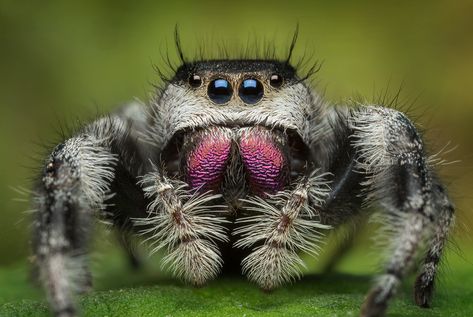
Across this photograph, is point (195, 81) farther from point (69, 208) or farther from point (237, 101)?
point (69, 208)

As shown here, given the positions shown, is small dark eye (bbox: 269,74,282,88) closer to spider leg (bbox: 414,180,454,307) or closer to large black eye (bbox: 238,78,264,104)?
large black eye (bbox: 238,78,264,104)

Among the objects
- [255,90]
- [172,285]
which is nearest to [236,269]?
[172,285]

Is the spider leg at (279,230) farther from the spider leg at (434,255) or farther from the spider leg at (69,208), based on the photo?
the spider leg at (69,208)

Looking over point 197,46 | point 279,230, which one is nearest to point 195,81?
point 279,230

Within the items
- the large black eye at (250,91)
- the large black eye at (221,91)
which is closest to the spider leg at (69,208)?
the large black eye at (221,91)

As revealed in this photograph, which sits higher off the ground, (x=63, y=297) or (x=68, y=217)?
(x=68, y=217)

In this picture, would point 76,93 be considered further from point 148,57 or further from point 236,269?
point 236,269
